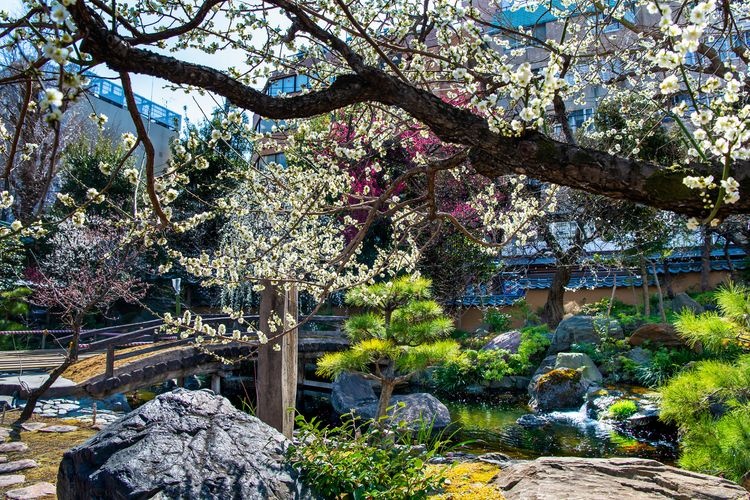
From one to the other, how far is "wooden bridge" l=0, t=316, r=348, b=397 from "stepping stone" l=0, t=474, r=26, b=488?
3.99 m

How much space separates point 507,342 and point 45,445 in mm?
A: 10464

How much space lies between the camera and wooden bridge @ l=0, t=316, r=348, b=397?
→ 10.3 m

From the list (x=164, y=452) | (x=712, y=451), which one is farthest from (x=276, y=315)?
(x=712, y=451)

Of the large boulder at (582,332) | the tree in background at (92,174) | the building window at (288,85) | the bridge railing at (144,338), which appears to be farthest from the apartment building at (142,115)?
the large boulder at (582,332)

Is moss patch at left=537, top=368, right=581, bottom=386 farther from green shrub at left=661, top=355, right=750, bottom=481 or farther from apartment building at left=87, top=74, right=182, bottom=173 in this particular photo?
apartment building at left=87, top=74, right=182, bottom=173

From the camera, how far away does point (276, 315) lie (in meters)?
4.56

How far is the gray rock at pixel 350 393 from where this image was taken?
1173 cm

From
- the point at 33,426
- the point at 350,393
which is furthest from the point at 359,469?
the point at 350,393

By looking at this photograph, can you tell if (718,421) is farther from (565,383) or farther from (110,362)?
(110,362)

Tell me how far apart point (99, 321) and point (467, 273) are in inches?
526

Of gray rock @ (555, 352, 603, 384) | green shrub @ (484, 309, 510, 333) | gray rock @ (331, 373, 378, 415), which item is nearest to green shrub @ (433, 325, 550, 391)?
gray rock @ (555, 352, 603, 384)

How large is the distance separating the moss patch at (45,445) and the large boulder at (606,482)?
4174 millimetres

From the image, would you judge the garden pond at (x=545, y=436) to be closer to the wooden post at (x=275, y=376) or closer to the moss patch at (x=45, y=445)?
the wooden post at (x=275, y=376)

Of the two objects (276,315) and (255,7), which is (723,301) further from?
(255,7)
